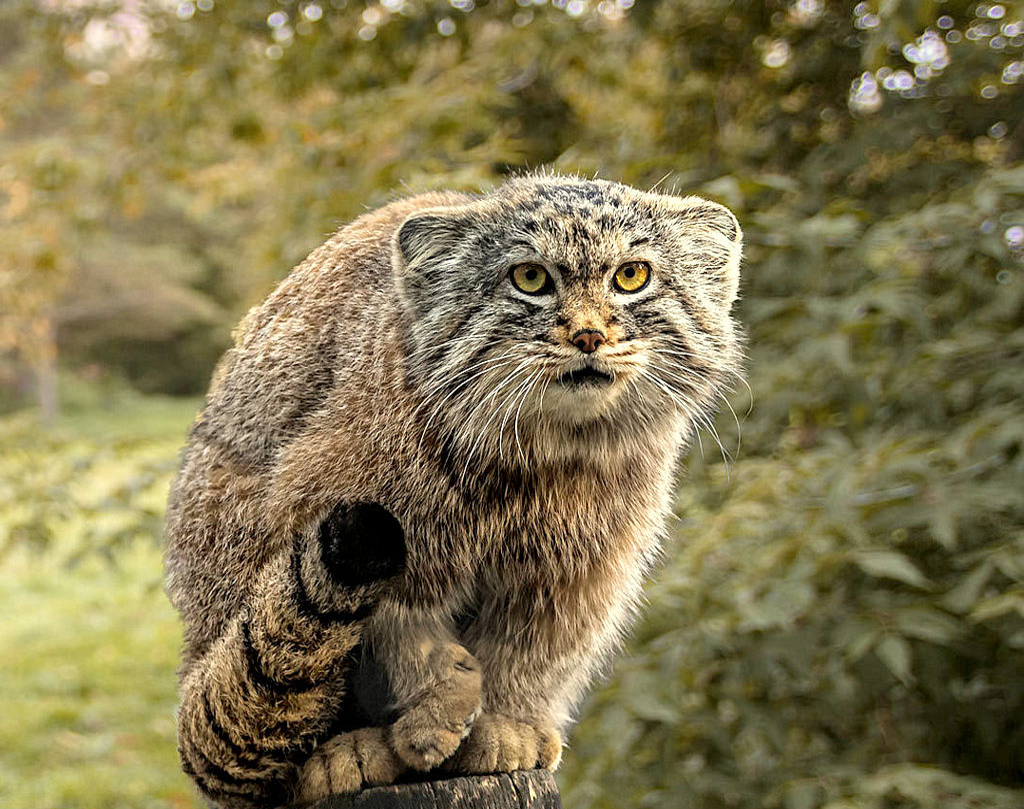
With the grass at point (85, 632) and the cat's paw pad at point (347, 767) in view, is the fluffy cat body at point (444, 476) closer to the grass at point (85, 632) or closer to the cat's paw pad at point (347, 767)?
the cat's paw pad at point (347, 767)

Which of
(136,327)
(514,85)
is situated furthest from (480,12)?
(136,327)

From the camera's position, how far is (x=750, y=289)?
438 centimetres

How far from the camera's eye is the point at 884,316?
3756 mm

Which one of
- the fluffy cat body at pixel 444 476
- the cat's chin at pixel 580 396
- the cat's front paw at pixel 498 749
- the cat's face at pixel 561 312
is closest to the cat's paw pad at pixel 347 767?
the fluffy cat body at pixel 444 476

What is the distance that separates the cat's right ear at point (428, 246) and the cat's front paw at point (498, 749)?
36.7 inches

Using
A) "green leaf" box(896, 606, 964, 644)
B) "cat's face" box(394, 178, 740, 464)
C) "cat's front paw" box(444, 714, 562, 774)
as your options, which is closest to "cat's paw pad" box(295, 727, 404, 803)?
"cat's front paw" box(444, 714, 562, 774)

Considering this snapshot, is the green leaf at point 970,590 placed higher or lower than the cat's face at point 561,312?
lower

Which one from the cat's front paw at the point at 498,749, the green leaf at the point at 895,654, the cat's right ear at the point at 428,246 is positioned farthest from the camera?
the green leaf at the point at 895,654

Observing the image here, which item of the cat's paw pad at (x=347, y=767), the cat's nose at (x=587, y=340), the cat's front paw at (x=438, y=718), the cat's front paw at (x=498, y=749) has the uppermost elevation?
the cat's nose at (x=587, y=340)

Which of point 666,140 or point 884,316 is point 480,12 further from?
point 884,316

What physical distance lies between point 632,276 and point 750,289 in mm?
2324

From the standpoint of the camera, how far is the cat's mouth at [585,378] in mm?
2031

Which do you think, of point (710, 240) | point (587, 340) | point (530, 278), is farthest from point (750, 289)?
point (587, 340)

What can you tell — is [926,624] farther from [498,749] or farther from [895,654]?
[498,749]
